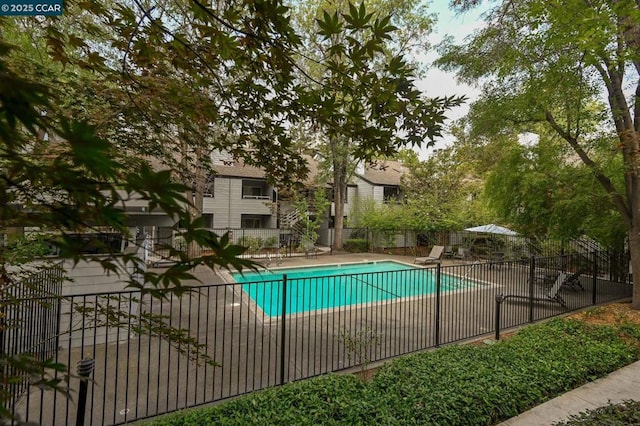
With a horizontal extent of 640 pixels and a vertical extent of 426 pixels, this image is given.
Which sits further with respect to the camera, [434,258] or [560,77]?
[434,258]

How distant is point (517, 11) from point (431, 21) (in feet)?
33.4

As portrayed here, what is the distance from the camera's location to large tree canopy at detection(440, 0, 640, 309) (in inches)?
214

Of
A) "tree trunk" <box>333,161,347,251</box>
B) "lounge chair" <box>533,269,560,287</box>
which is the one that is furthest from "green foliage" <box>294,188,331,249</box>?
"lounge chair" <box>533,269,560,287</box>

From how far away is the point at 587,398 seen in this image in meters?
3.59

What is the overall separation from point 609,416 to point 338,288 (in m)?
8.38

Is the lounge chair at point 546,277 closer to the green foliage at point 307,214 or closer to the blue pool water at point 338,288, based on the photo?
the blue pool water at point 338,288

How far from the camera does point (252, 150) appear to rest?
275cm

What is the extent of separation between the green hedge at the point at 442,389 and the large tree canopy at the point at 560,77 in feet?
13.8

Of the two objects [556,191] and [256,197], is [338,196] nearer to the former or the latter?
[256,197]

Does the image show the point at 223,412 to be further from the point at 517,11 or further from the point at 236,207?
the point at 236,207

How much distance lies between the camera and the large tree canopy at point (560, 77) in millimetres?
5438

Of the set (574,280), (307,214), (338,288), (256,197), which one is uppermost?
(256,197)

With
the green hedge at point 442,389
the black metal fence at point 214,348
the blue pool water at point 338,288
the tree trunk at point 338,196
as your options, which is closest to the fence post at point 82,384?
the black metal fence at point 214,348

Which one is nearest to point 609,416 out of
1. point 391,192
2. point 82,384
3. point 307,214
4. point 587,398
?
point 587,398
